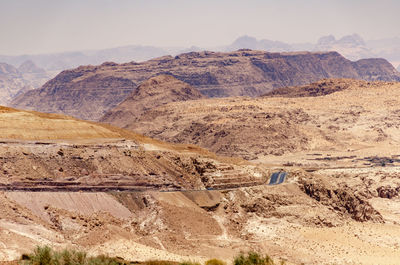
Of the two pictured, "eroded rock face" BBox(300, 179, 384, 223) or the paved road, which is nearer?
"eroded rock face" BBox(300, 179, 384, 223)

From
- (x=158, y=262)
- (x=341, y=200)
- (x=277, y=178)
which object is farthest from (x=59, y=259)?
(x=341, y=200)

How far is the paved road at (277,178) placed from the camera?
6641 cm

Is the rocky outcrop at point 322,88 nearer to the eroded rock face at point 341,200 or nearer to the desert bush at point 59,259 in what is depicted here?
the eroded rock face at point 341,200

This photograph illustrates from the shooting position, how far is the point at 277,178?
2657 inches

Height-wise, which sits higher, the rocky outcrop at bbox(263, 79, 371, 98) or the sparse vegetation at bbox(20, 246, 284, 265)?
the sparse vegetation at bbox(20, 246, 284, 265)

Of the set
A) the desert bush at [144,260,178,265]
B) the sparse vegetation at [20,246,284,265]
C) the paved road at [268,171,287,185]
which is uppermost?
the sparse vegetation at [20,246,284,265]

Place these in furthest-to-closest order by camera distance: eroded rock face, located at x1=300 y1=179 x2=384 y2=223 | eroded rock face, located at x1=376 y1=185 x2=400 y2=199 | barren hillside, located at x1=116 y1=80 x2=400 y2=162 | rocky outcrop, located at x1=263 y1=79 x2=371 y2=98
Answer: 1. rocky outcrop, located at x1=263 y1=79 x2=371 y2=98
2. barren hillside, located at x1=116 y1=80 x2=400 y2=162
3. eroded rock face, located at x1=376 y1=185 x2=400 y2=199
4. eroded rock face, located at x1=300 y1=179 x2=384 y2=223

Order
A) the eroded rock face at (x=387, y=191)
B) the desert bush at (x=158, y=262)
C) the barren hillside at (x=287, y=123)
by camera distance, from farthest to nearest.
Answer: the barren hillside at (x=287, y=123) < the eroded rock face at (x=387, y=191) < the desert bush at (x=158, y=262)

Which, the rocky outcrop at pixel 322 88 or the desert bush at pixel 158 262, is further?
the rocky outcrop at pixel 322 88

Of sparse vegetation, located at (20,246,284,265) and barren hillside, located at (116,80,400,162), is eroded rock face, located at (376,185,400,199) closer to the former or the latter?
barren hillside, located at (116,80,400,162)

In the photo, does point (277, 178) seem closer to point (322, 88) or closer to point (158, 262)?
point (158, 262)

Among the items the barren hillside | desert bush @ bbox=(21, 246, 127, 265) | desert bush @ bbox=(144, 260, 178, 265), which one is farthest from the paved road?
the barren hillside

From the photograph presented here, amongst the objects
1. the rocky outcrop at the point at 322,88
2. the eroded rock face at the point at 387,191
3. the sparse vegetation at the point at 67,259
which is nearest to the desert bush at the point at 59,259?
the sparse vegetation at the point at 67,259

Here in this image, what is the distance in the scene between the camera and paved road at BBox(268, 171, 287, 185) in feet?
218
